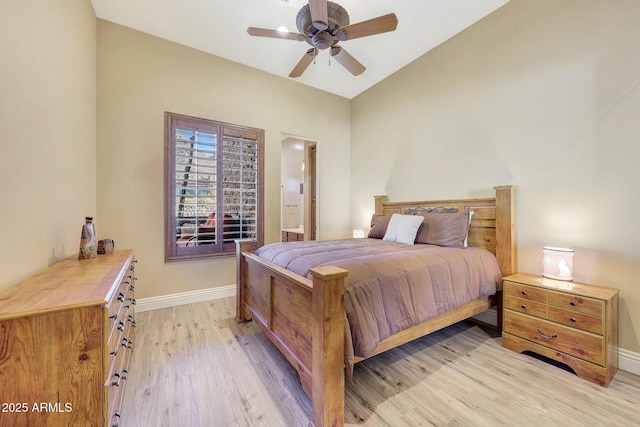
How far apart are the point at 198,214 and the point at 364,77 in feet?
10.7

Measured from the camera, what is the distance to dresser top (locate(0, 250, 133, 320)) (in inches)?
36.2

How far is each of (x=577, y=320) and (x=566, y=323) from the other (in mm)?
75

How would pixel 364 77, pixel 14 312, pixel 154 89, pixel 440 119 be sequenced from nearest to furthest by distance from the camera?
Result: pixel 14 312, pixel 154 89, pixel 440 119, pixel 364 77

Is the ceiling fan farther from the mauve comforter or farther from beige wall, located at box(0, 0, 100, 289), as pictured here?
the mauve comforter

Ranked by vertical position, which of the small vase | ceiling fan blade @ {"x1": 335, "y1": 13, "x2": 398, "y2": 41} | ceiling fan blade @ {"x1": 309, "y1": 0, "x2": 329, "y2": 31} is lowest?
the small vase

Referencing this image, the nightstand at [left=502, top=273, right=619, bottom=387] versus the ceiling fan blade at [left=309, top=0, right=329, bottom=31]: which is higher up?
the ceiling fan blade at [left=309, top=0, right=329, bottom=31]

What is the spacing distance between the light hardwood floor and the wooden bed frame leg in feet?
0.78

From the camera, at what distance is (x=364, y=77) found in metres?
4.00

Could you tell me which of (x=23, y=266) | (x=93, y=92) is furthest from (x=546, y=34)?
(x=93, y=92)

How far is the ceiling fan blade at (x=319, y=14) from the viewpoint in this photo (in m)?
1.81

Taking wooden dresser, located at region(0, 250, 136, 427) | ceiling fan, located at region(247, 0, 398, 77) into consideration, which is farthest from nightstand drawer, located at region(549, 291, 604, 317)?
wooden dresser, located at region(0, 250, 136, 427)

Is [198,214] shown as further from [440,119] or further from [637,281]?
[637,281]

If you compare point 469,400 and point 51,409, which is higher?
point 51,409

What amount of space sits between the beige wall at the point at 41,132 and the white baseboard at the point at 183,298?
3.83 feet
